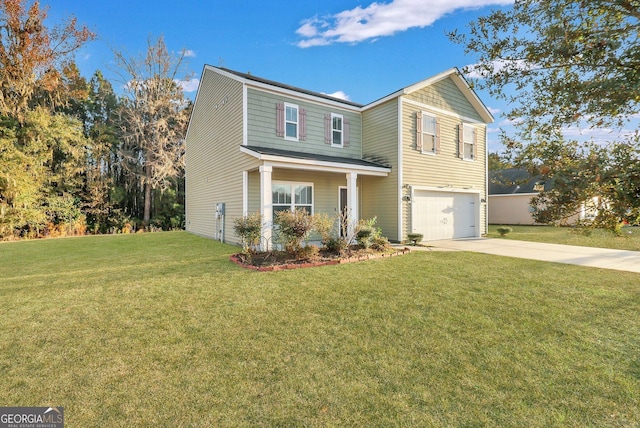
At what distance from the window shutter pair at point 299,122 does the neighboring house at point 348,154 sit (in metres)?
0.03

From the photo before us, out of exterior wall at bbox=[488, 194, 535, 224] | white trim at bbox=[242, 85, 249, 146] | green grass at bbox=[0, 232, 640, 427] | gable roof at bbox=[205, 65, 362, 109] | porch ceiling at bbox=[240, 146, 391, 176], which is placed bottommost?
green grass at bbox=[0, 232, 640, 427]

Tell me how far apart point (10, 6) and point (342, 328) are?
20.6 m

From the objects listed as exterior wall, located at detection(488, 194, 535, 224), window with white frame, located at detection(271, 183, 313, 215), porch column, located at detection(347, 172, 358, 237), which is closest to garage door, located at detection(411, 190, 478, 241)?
porch column, located at detection(347, 172, 358, 237)

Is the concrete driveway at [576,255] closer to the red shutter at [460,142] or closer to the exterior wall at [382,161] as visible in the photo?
the exterior wall at [382,161]

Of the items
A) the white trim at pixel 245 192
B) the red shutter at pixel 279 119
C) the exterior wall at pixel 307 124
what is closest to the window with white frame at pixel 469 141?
the exterior wall at pixel 307 124

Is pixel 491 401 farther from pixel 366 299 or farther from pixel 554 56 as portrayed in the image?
pixel 554 56

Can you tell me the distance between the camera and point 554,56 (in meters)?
2.85

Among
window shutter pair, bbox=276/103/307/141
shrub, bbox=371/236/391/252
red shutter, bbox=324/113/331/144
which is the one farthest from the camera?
red shutter, bbox=324/113/331/144

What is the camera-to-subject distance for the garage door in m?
11.2

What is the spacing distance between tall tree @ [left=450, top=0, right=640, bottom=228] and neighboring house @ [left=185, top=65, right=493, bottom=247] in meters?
5.72

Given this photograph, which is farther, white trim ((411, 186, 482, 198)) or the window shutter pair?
white trim ((411, 186, 482, 198))

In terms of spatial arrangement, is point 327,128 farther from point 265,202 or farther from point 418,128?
point 265,202

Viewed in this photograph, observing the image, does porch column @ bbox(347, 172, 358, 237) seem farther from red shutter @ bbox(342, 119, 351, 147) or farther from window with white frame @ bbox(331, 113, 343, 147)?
red shutter @ bbox(342, 119, 351, 147)

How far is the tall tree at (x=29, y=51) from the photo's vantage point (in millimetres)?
13610
